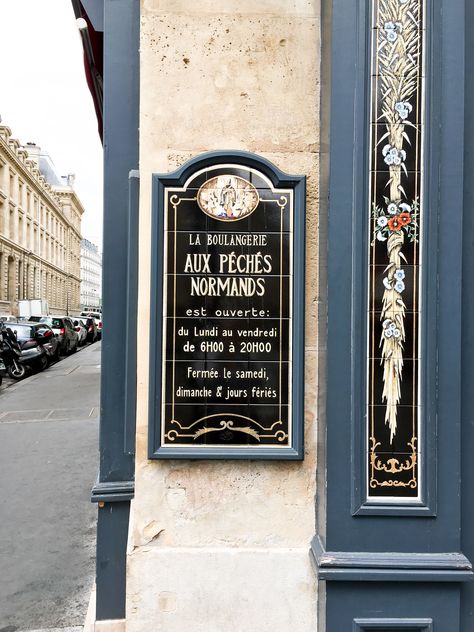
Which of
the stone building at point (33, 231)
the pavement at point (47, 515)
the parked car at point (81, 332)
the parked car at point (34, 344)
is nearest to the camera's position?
the pavement at point (47, 515)

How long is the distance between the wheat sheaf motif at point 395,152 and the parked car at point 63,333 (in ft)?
64.3

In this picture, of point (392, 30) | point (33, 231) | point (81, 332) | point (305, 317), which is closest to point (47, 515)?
point (305, 317)

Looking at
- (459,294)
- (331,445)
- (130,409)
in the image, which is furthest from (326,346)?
(130,409)

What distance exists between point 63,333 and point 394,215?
21.5 m

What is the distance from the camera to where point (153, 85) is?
270 centimetres

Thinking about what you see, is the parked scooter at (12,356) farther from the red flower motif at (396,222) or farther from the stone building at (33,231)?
the stone building at (33,231)

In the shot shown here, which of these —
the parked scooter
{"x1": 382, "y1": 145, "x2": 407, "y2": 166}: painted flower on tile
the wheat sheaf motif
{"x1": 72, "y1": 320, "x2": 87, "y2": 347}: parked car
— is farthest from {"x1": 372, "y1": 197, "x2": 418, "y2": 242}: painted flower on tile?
{"x1": 72, "y1": 320, "x2": 87, "y2": 347}: parked car

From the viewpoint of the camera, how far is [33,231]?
60906 mm

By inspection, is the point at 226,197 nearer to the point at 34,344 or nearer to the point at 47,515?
the point at 47,515

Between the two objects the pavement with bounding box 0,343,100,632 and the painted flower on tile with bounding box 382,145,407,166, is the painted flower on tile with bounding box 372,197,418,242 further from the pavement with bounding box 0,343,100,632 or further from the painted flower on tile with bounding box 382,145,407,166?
the pavement with bounding box 0,343,100,632

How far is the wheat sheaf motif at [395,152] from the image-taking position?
8.28 ft

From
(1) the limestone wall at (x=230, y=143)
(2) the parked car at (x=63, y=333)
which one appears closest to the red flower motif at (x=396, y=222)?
(1) the limestone wall at (x=230, y=143)

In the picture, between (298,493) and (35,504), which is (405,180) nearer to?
(298,493)

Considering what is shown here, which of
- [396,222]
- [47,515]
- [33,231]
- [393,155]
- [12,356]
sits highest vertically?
[33,231]
